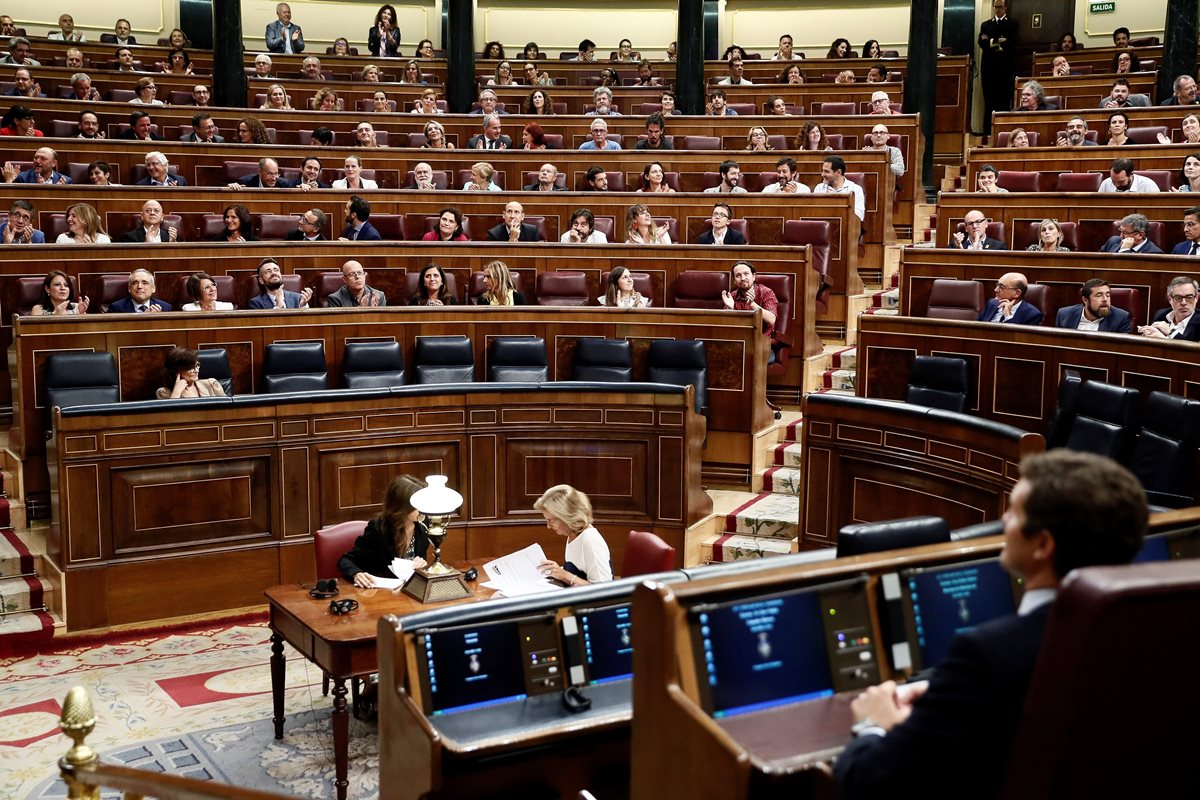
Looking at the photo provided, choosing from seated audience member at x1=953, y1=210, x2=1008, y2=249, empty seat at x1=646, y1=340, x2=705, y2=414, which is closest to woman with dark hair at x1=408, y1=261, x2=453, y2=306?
empty seat at x1=646, y1=340, x2=705, y2=414

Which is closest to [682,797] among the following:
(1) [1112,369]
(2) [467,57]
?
(1) [1112,369]

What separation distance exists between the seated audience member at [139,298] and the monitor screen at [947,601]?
4.71 metres

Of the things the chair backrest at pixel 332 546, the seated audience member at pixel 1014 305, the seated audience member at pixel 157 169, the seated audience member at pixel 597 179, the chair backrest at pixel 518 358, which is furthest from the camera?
the seated audience member at pixel 597 179

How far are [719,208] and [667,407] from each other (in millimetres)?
1987

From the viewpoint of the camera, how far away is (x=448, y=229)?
7.29 m

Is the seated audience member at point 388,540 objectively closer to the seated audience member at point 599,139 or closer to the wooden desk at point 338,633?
the wooden desk at point 338,633

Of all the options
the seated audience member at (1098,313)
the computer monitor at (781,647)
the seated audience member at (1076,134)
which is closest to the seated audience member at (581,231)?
the seated audience member at (1098,313)

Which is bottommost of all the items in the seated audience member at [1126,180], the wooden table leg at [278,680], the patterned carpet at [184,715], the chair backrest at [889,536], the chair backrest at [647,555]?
the patterned carpet at [184,715]

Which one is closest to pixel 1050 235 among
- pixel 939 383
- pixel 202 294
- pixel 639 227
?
pixel 939 383

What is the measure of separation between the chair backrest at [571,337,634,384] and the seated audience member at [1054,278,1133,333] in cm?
211

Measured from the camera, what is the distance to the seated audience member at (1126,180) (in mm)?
7320

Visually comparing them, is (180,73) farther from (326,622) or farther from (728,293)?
(326,622)

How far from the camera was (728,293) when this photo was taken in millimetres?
6727

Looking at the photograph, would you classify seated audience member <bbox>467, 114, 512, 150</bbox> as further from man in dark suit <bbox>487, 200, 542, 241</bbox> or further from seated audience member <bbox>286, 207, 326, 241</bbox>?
seated audience member <bbox>286, 207, 326, 241</bbox>
